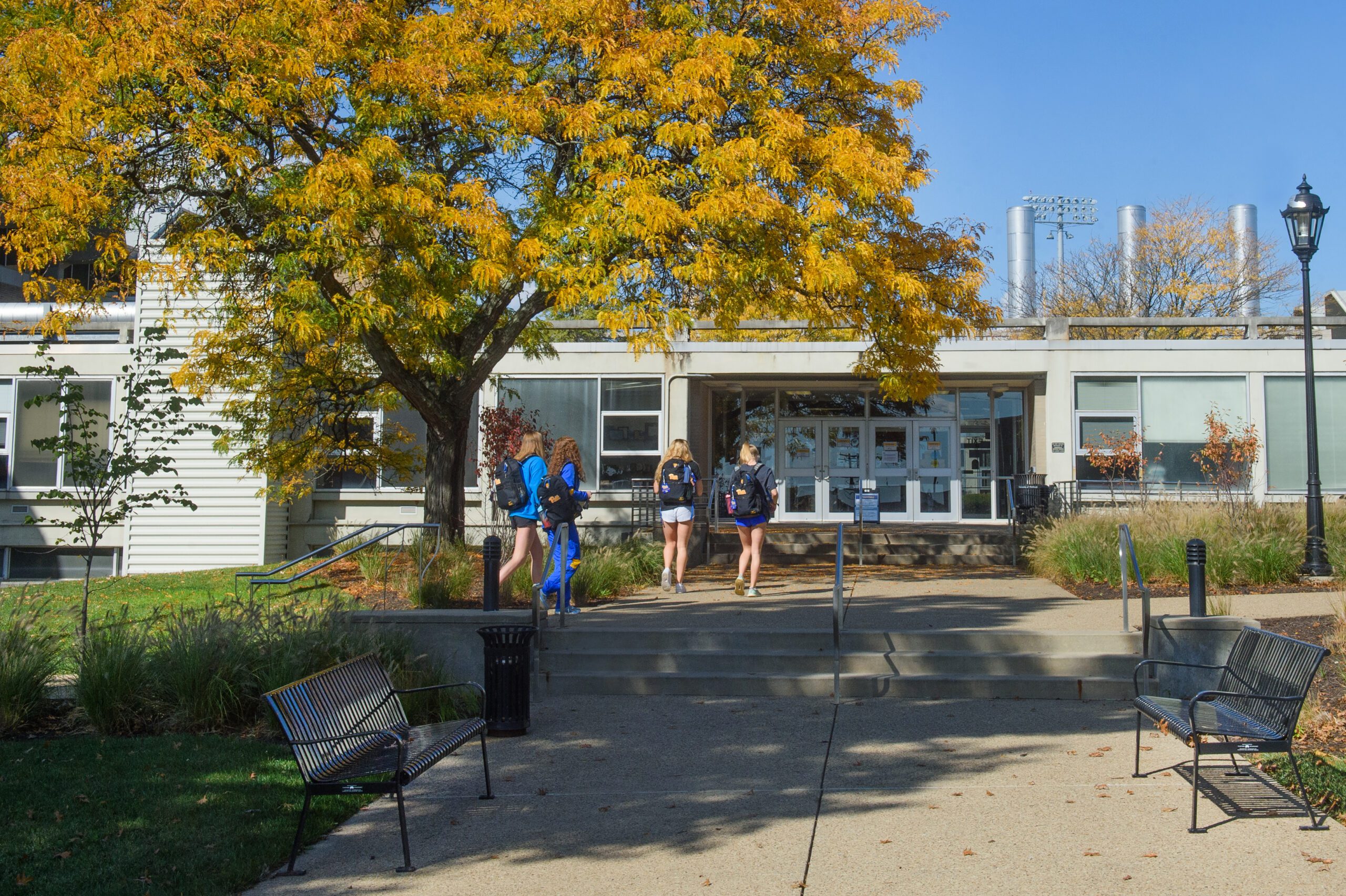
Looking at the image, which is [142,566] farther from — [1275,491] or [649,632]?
[1275,491]

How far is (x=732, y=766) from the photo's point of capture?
6691 millimetres

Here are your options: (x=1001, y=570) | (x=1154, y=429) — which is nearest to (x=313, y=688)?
(x=1001, y=570)

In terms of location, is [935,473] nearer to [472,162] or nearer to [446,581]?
[472,162]

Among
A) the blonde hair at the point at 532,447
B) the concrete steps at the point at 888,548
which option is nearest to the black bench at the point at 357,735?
the blonde hair at the point at 532,447

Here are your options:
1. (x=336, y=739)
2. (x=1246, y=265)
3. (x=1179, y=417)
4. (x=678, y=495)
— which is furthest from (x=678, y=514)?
(x=1246, y=265)

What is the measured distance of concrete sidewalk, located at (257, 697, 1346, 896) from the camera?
190 inches

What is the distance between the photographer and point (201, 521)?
18.8 m

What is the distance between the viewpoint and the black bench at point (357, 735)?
5.08 metres

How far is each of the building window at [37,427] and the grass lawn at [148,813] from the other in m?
15.0

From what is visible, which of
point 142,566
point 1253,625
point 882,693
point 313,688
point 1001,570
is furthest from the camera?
point 142,566

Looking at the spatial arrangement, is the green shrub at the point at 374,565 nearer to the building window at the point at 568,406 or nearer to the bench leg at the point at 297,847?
the building window at the point at 568,406

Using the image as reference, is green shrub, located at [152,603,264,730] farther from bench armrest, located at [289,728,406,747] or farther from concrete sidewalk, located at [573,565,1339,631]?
concrete sidewalk, located at [573,565,1339,631]

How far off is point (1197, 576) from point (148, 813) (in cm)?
737

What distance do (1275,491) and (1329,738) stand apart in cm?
1432
